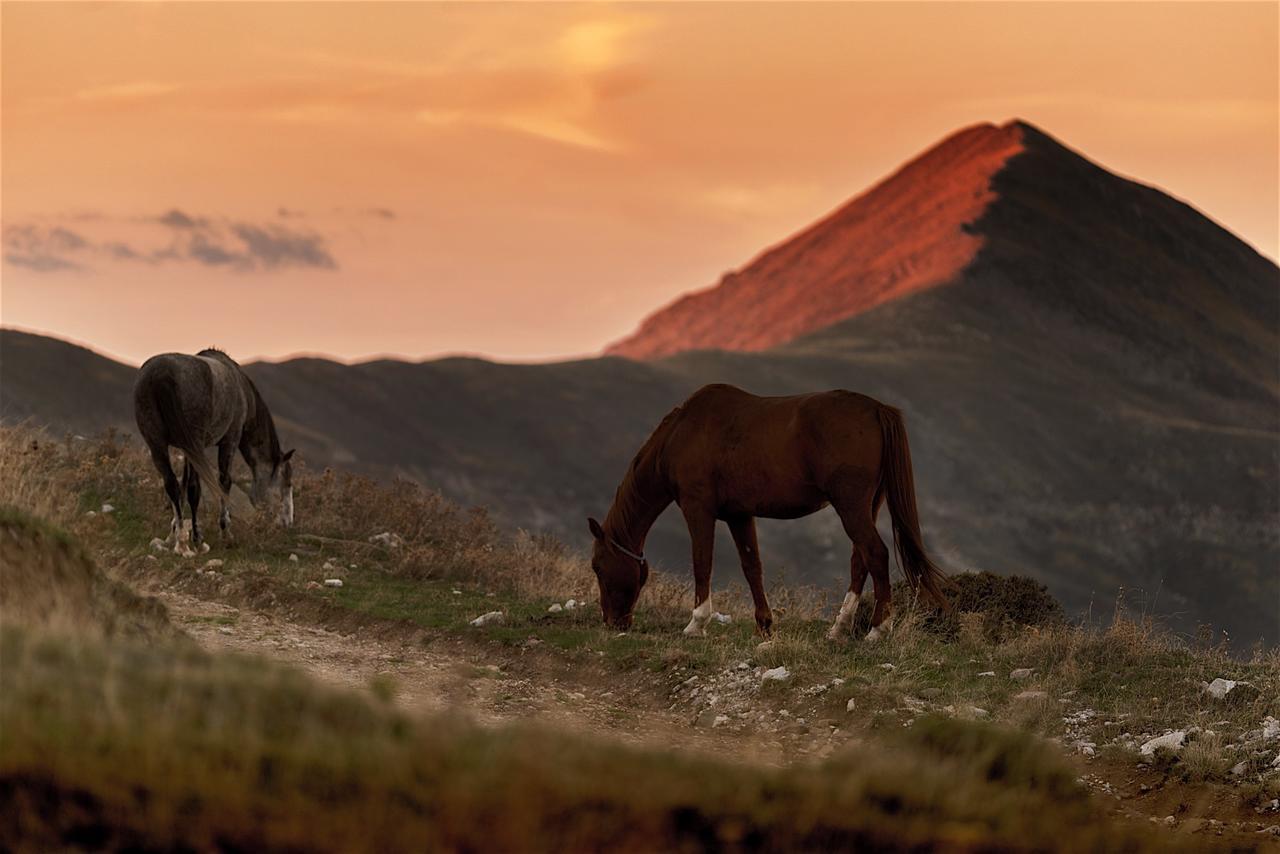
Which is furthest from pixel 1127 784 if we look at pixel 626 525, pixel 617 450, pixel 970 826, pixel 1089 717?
pixel 617 450

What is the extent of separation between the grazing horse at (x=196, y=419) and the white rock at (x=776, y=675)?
7625 millimetres

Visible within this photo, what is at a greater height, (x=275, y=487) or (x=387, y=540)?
(x=275, y=487)

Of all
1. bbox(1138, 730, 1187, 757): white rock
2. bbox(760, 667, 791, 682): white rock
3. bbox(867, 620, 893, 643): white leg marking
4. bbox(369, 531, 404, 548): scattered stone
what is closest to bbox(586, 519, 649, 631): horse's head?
bbox(867, 620, 893, 643): white leg marking

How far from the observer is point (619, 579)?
12.8 meters

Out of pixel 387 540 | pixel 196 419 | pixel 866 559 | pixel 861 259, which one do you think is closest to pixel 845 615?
pixel 866 559

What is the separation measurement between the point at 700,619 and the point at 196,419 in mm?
6885

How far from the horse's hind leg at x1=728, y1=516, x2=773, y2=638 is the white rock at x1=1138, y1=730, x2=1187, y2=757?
4.13 metres

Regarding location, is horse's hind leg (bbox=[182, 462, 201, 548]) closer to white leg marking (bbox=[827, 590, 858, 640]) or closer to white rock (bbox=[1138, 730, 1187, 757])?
white leg marking (bbox=[827, 590, 858, 640])

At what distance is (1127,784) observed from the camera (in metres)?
8.15

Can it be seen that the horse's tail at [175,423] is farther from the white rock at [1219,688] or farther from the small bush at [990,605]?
the white rock at [1219,688]

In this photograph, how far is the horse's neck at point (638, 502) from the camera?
13.0 m

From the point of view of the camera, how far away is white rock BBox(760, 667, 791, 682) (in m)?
10.1

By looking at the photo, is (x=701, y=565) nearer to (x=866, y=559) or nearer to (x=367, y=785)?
(x=866, y=559)

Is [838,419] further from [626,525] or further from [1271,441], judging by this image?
[1271,441]
